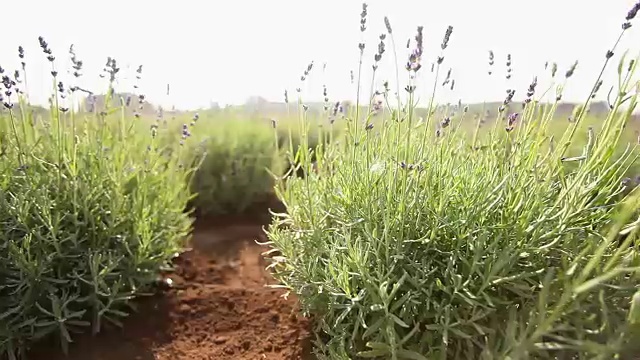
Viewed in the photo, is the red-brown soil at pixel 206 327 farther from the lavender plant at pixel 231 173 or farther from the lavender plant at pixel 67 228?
the lavender plant at pixel 231 173

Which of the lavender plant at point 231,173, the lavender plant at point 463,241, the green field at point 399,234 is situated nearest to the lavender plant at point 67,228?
the green field at point 399,234

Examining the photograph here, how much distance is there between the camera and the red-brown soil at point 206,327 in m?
2.10

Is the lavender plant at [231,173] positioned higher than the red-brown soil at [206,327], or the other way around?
the lavender plant at [231,173]

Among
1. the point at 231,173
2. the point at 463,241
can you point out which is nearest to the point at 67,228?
the point at 463,241

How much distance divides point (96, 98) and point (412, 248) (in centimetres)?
183

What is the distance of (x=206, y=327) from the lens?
7.58 ft

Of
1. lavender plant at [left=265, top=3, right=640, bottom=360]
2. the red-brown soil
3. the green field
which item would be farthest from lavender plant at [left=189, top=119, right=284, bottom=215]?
lavender plant at [left=265, top=3, right=640, bottom=360]

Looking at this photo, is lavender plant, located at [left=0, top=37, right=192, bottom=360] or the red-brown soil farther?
the red-brown soil

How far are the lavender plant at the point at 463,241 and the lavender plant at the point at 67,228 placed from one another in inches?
32.7

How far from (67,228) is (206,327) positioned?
2.33 ft

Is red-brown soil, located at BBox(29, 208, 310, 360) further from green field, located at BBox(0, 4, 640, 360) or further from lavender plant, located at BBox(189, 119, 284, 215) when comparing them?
lavender plant, located at BBox(189, 119, 284, 215)

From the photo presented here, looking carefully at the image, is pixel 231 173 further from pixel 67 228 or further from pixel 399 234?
pixel 399 234

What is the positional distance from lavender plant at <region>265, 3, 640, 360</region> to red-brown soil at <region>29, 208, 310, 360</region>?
1.04ft

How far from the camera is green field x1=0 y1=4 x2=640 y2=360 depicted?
4.94ft
